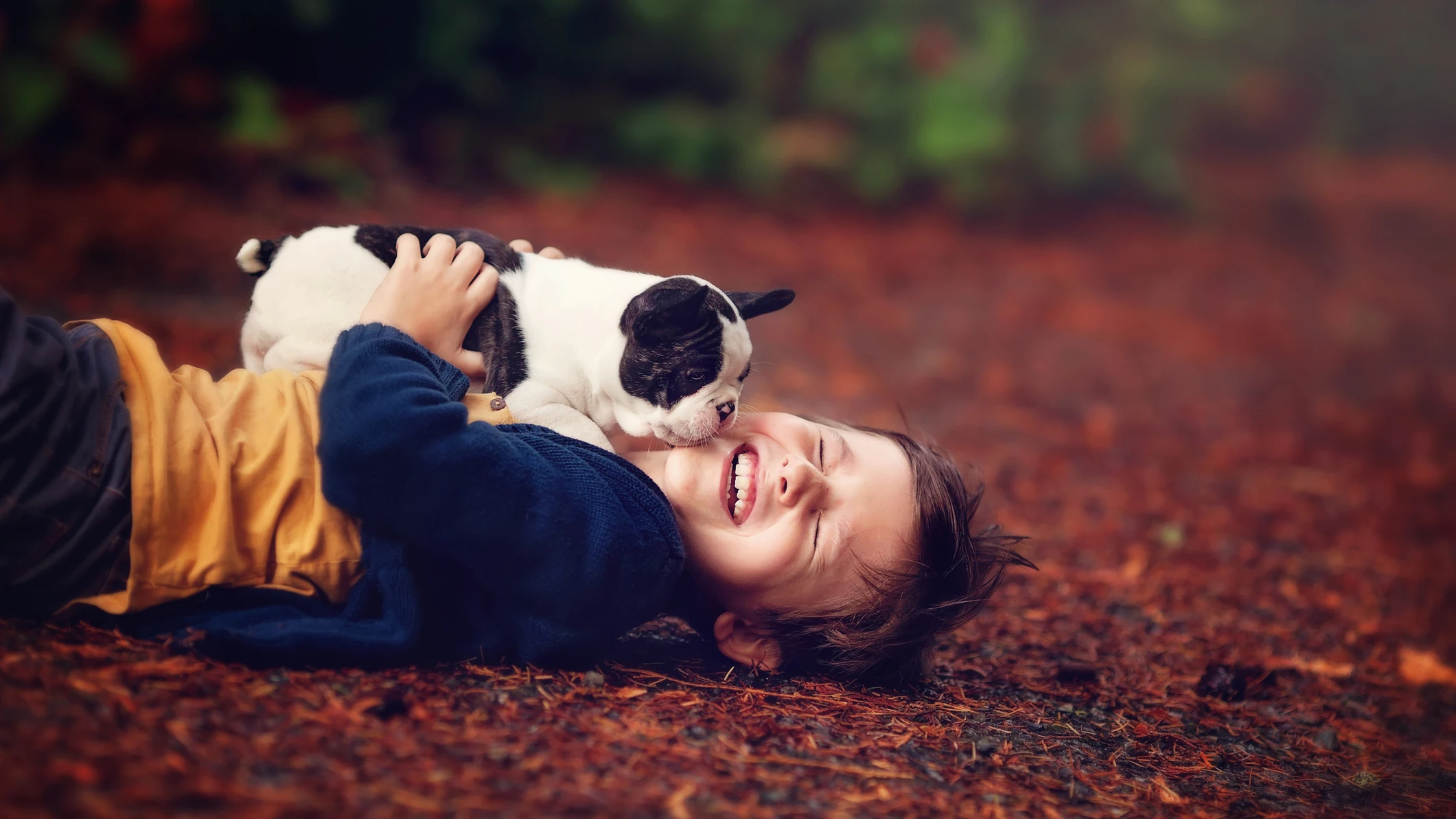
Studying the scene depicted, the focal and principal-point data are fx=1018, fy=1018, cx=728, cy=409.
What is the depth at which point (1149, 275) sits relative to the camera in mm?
10227

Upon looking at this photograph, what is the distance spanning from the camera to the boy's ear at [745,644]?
2.62 metres

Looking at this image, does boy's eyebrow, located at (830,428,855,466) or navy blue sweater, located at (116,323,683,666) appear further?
boy's eyebrow, located at (830,428,855,466)

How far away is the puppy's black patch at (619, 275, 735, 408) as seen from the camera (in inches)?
106

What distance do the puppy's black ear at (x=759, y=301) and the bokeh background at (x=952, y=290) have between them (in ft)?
3.66

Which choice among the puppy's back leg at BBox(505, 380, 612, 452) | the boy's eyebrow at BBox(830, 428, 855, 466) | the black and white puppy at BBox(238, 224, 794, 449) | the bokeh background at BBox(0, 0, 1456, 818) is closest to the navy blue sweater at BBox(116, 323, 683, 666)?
the bokeh background at BBox(0, 0, 1456, 818)

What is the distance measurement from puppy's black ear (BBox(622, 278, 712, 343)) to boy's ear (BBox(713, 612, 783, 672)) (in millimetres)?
759

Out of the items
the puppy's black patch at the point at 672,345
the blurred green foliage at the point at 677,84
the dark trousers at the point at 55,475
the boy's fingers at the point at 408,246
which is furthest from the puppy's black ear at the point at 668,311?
the blurred green foliage at the point at 677,84

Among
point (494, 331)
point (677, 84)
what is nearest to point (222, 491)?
point (494, 331)

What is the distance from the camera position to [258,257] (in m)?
2.85

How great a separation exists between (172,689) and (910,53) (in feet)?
33.3

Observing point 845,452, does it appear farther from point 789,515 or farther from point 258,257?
point 258,257

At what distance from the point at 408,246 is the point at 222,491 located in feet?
2.75

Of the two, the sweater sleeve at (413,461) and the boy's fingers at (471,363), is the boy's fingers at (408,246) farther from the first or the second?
the sweater sleeve at (413,461)

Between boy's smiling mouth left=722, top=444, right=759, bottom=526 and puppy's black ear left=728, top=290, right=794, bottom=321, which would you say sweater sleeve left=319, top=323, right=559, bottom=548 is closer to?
boy's smiling mouth left=722, top=444, right=759, bottom=526
